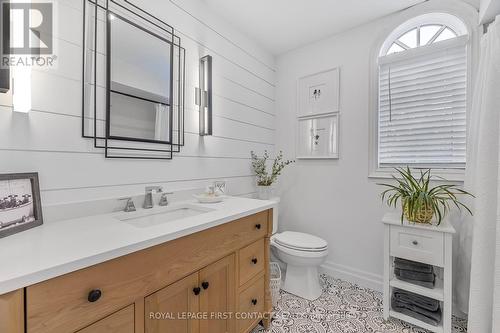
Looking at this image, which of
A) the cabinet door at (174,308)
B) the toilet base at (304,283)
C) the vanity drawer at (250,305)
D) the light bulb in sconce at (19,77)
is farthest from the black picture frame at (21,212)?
the toilet base at (304,283)

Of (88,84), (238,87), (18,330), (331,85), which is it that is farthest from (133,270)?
(331,85)

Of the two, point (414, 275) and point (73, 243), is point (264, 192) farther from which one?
point (73, 243)

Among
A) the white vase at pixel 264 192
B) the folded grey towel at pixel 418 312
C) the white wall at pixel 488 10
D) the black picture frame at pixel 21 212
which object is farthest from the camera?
the white vase at pixel 264 192

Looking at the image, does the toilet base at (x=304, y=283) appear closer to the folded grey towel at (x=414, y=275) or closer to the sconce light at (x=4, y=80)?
the folded grey towel at (x=414, y=275)

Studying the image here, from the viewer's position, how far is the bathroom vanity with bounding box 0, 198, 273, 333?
2.06 feet

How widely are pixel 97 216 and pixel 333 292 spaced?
198 cm

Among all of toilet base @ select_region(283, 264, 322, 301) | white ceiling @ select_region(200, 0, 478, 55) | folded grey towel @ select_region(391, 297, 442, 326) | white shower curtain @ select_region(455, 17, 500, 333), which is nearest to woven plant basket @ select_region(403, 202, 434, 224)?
white shower curtain @ select_region(455, 17, 500, 333)

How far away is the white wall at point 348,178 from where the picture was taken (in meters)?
2.11

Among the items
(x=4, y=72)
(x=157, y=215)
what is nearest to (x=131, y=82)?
(x=4, y=72)

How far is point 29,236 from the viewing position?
0.86 meters

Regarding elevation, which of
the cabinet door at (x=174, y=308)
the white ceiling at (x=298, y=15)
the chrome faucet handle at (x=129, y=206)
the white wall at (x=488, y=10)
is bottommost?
the cabinet door at (x=174, y=308)

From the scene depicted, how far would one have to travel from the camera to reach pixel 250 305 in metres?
1.46

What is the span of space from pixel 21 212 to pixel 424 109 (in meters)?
2.69

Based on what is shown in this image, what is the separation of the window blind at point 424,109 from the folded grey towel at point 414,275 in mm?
872
